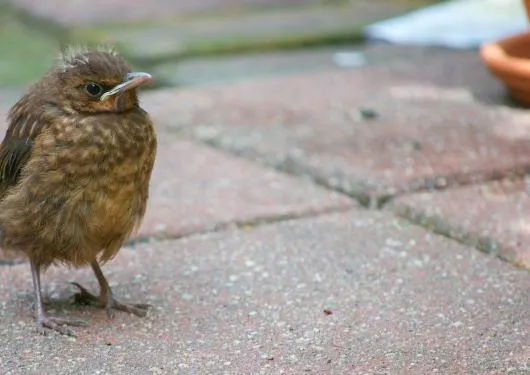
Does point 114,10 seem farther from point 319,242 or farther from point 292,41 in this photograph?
point 319,242

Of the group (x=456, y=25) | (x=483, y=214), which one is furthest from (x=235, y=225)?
(x=456, y=25)

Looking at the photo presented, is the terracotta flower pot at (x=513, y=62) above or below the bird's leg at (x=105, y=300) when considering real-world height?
below

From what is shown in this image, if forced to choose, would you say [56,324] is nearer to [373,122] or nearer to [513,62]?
[373,122]

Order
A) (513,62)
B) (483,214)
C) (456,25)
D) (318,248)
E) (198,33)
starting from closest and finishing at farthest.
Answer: (318,248) < (483,214) < (513,62) < (456,25) < (198,33)

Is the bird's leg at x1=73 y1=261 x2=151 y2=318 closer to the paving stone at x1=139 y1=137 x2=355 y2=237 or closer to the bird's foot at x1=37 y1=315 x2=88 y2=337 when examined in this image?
the bird's foot at x1=37 y1=315 x2=88 y2=337

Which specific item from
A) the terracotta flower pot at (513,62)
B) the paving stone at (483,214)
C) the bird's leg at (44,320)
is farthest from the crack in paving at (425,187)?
the bird's leg at (44,320)

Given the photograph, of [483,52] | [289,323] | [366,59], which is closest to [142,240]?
[289,323]

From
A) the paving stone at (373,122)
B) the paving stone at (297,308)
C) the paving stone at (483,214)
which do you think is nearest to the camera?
the paving stone at (297,308)

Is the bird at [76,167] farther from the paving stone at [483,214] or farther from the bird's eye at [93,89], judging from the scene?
the paving stone at [483,214]

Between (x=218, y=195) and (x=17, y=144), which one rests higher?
(x=17, y=144)
